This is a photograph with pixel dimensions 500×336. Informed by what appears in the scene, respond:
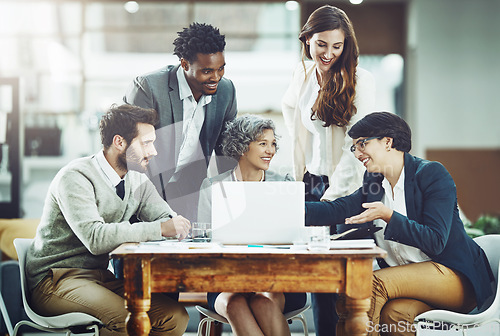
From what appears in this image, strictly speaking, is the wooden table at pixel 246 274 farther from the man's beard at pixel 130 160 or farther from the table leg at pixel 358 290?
the man's beard at pixel 130 160

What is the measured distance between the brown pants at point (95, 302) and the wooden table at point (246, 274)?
1.34 feet

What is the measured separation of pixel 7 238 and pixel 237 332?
1.86 m

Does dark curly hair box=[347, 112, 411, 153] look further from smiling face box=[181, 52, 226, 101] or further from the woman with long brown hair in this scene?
smiling face box=[181, 52, 226, 101]

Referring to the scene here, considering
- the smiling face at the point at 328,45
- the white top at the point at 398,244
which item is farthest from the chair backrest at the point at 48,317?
the smiling face at the point at 328,45

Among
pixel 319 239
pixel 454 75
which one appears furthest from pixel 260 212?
pixel 454 75

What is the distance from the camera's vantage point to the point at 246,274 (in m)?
2.06

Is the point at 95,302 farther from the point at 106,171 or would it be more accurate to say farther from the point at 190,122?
the point at 190,122

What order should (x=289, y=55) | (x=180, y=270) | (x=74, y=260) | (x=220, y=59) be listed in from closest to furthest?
(x=180, y=270), (x=74, y=260), (x=220, y=59), (x=289, y=55)

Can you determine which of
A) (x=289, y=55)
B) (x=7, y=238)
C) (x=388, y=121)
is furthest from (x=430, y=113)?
(x=7, y=238)

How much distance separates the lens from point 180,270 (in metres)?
2.06

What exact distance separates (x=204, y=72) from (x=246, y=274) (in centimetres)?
121

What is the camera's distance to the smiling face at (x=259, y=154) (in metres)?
2.90

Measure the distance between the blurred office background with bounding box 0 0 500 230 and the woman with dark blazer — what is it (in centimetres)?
352

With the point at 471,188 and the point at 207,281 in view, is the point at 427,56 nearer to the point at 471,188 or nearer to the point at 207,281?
the point at 471,188
